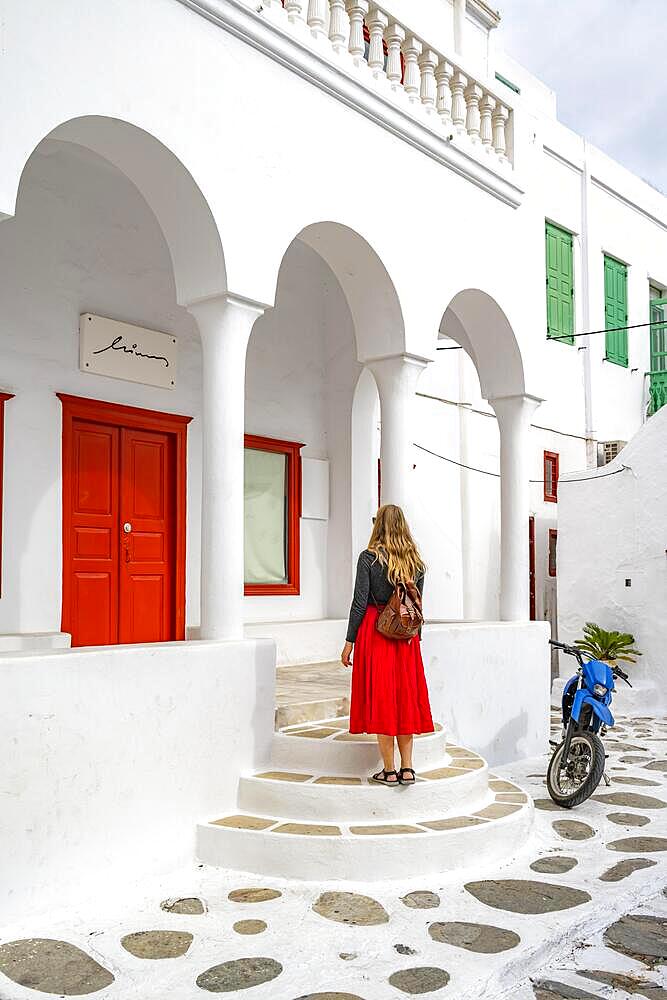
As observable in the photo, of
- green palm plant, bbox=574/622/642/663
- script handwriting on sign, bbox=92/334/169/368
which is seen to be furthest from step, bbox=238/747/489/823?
green palm plant, bbox=574/622/642/663

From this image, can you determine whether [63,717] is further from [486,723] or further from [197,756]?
[486,723]

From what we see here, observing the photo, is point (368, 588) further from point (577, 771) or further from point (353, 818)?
point (577, 771)

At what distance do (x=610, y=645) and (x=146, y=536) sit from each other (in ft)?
21.5

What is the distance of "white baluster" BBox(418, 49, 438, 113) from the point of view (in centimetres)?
827

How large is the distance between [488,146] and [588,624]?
250 inches

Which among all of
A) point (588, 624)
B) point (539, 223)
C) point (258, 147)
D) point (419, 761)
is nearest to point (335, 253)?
point (258, 147)

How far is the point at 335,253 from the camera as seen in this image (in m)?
7.61

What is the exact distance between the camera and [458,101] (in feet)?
28.3

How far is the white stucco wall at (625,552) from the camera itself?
12320mm

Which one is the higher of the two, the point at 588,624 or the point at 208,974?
the point at 588,624

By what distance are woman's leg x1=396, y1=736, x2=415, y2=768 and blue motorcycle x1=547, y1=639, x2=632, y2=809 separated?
1668mm

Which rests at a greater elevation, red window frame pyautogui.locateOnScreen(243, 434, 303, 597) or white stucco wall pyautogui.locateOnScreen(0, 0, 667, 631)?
white stucco wall pyautogui.locateOnScreen(0, 0, 667, 631)

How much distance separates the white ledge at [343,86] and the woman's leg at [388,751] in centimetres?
449

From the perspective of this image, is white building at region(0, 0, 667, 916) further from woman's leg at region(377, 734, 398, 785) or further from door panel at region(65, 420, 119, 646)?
woman's leg at region(377, 734, 398, 785)
